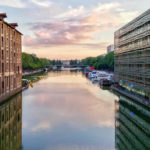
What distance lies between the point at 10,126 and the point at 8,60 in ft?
81.8

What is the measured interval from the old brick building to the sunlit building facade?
97.2ft

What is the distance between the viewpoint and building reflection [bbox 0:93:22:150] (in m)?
25.0

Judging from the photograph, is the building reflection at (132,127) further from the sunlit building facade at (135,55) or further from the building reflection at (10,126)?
the building reflection at (10,126)

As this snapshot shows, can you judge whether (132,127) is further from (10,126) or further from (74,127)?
(10,126)

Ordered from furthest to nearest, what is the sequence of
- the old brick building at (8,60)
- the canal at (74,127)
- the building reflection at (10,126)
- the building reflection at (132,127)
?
the old brick building at (8,60)
the building reflection at (132,127)
the canal at (74,127)
the building reflection at (10,126)

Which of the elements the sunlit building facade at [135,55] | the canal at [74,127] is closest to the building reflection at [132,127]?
the canal at [74,127]

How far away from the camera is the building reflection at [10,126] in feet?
81.9

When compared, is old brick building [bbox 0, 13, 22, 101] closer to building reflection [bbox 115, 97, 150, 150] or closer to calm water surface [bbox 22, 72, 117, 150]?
calm water surface [bbox 22, 72, 117, 150]

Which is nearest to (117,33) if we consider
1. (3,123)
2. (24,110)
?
(24,110)

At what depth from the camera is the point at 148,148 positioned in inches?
966

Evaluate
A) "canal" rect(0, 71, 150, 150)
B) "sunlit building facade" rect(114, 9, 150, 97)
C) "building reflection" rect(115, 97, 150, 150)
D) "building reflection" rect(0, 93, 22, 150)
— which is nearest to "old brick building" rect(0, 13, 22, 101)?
"building reflection" rect(0, 93, 22, 150)

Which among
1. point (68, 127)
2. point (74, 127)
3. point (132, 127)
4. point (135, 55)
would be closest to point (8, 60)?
point (68, 127)

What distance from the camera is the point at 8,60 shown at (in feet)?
175

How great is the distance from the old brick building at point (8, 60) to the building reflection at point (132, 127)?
23.7m
